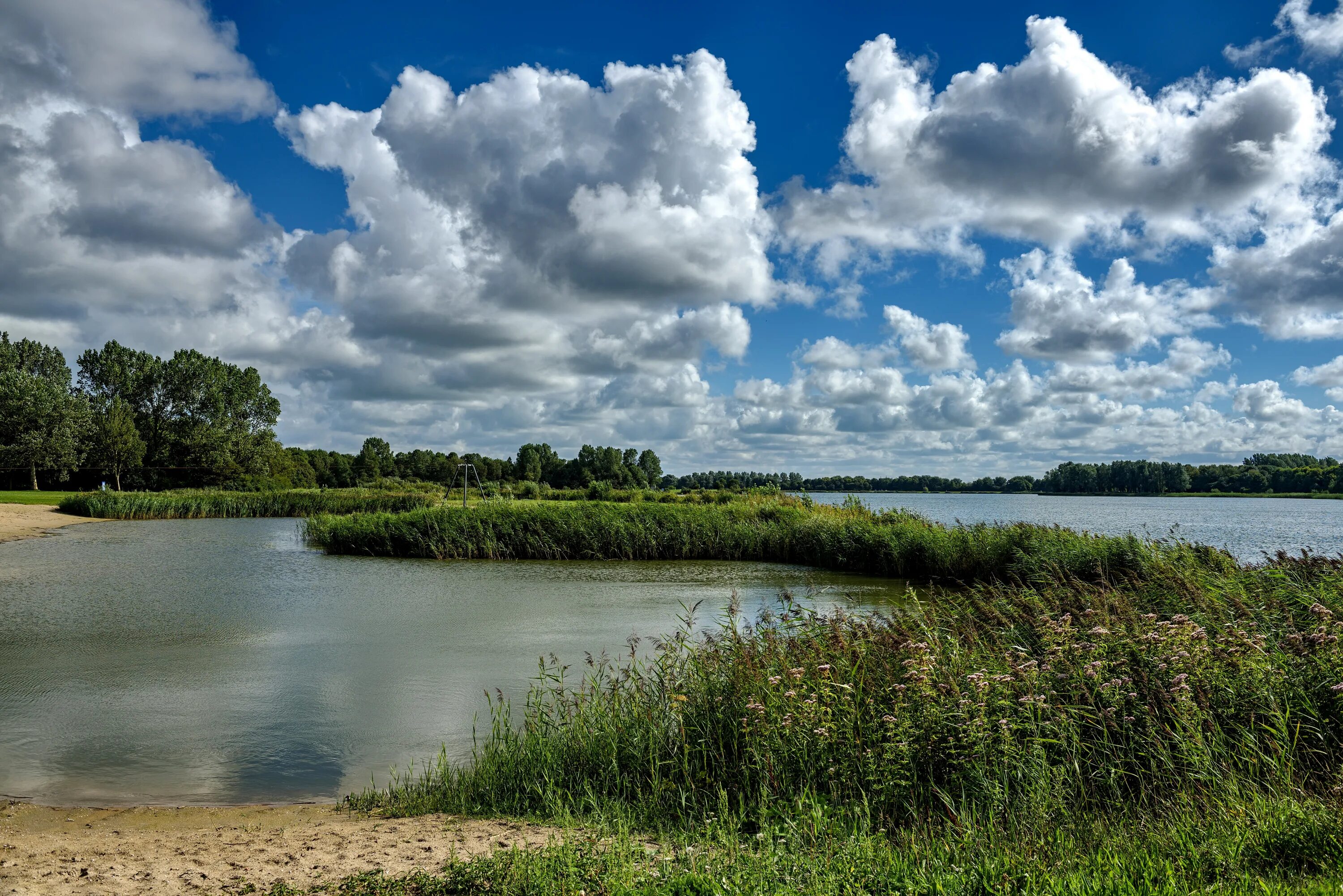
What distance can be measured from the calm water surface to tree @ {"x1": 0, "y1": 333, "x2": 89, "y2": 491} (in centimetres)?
5892

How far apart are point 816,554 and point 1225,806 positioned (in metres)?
21.5

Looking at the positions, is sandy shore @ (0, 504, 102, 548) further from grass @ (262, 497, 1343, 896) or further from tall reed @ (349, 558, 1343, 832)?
grass @ (262, 497, 1343, 896)

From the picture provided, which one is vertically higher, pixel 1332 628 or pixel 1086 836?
pixel 1332 628

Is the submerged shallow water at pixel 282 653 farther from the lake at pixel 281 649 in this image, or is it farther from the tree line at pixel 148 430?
the tree line at pixel 148 430

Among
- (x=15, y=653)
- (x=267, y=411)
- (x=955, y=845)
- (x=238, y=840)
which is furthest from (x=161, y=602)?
(x=267, y=411)

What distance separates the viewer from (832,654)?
6.88m

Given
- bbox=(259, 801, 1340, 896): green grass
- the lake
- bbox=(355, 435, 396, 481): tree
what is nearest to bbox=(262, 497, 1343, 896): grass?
bbox=(259, 801, 1340, 896): green grass

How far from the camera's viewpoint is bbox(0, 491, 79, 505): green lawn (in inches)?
2046

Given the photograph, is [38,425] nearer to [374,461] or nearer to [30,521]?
[30,521]

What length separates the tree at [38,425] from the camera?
194 ft

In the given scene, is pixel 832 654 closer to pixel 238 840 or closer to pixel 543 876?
pixel 543 876

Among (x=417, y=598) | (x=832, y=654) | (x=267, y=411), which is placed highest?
(x=267, y=411)

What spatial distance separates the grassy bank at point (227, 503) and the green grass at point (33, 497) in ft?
7.04

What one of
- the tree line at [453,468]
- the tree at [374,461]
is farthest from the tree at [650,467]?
the tree at [374,461]
